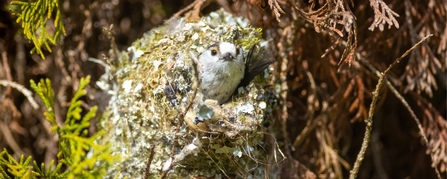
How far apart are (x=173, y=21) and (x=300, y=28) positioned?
49 centimetres

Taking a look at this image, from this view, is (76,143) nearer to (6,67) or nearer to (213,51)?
(213,51)

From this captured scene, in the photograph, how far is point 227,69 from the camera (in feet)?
5.94

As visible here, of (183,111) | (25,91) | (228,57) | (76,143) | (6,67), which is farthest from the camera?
(6,67)

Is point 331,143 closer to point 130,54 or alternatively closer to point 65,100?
point 130,54

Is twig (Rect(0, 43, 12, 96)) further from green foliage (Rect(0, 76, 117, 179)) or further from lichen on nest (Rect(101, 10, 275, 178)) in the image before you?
green foliage (Rect(0, 76, 117, 179))

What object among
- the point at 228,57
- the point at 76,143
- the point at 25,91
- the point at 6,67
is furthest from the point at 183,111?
the point at 6,67

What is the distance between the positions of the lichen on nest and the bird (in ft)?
0.11

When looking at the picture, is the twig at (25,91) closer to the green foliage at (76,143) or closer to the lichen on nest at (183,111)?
the lichen on nest at (183,111)

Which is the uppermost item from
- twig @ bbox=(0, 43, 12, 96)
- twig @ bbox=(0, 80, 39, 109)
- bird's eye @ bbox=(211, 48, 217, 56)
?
twig @ bbox=(0, 43, 12, 96)

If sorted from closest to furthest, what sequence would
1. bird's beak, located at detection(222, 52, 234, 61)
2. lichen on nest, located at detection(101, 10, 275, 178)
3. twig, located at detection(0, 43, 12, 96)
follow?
1. lichen on nest, located at detection(101, 10, 275, 178)
2. bird's beak, located at detection(222, 52, 234, 61)
3. twig, located at detection(0, 43, 12, 96)

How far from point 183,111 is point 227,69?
26 cm

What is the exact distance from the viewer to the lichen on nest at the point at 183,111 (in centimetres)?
164

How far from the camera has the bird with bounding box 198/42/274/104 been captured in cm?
178

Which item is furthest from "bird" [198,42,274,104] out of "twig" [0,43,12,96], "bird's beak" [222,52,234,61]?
"twig" [0,43,12,96]
